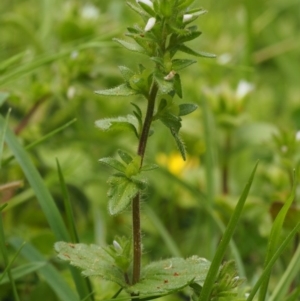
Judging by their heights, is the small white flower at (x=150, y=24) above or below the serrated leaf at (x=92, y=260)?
above

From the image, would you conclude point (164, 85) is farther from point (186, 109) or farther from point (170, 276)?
point (170, 276)

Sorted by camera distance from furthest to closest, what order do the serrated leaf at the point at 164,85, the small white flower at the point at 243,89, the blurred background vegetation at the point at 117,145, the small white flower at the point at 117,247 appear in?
the small white flower at the point at 243,89 → the blurred background vegetation at the point at 117,145 → the small white flower at the point at 117,247 → the serrated leaf at the point at 164,85

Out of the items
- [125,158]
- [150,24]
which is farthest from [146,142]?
[150,24]

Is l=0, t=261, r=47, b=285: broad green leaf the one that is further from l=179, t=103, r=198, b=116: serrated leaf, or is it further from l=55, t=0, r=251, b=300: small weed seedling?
l=179, t=103, r=198, b=116: serrated leaf

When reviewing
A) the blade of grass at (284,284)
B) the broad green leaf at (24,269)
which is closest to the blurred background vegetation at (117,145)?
the broad green leaf at (24,269)

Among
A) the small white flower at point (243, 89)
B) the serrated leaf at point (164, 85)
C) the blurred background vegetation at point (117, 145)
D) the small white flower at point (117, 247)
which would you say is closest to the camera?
the serrated leaf at point (164, 85)

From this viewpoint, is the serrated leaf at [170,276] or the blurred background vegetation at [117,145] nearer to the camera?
the serrated leaf at [170,276]

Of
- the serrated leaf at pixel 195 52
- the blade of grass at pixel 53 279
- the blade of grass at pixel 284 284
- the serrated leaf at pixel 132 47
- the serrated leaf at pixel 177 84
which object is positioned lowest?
the blade of grass at pixel 284 284

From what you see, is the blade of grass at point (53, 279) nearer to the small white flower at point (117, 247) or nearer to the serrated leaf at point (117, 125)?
the small white flower at point (117, 247)
